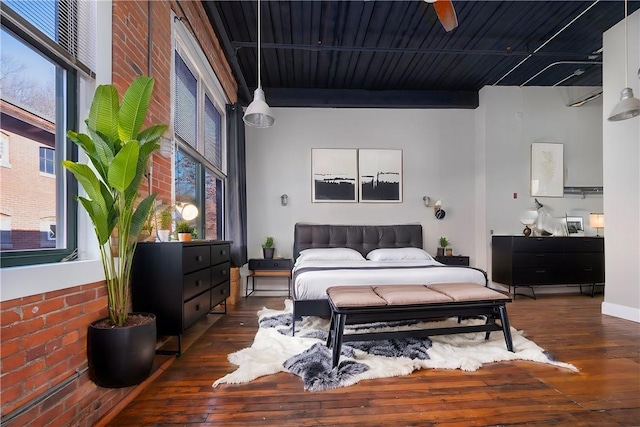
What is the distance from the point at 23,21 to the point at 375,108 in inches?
181

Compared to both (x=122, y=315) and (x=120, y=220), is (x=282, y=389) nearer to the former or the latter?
(x=122, y=315)

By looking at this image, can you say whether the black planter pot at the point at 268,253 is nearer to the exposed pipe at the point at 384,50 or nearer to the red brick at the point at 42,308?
the exposed pipe at the point at 384,50

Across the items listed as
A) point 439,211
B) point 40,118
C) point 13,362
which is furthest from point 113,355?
point 439,211

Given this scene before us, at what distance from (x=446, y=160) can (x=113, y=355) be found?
17.1ft

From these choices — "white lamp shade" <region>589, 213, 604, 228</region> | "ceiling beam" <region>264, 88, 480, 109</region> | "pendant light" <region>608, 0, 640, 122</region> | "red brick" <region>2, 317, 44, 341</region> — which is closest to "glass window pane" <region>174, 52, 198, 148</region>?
"ceiling beam" <region>264, 88, 480, 109</region>

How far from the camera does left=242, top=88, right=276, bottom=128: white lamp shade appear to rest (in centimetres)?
298

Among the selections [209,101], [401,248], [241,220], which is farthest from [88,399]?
[401,248]

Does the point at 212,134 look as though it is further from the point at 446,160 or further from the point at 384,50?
the point at 446,160

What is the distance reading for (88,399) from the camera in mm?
1616

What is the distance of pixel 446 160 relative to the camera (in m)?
5.32

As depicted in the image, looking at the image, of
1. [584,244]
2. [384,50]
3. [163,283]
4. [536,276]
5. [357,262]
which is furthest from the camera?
[584,244]

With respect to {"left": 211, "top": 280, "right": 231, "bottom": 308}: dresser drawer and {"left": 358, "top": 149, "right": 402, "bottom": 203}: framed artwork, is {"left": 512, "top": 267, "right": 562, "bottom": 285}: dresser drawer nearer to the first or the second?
{"left": 358, "top": 149, "right": 402, "bottom": 203}: framed artwork

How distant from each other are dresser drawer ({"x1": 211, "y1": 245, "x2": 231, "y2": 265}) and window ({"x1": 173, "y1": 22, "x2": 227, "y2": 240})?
1.61 ft

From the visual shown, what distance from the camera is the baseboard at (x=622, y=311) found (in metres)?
3.52
